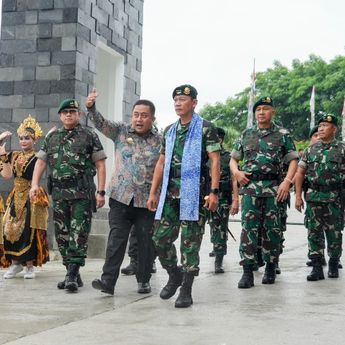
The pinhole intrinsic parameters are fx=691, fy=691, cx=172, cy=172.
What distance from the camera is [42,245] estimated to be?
729 centimetres

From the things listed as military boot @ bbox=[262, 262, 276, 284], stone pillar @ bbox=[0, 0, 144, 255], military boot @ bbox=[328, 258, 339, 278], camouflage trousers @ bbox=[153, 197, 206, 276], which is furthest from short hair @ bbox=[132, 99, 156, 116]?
stone pillar @ bbox=[0, 0, 144, 255]

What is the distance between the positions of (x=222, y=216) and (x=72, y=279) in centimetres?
251

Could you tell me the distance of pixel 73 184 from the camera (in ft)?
20.3

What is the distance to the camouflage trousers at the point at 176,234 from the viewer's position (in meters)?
5.39

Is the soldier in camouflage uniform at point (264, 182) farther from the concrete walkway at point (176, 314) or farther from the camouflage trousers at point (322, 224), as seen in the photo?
the camouflage trousers at point (322, 224)

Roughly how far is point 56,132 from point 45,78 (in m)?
3.55

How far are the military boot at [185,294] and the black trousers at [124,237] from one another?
2.24ft

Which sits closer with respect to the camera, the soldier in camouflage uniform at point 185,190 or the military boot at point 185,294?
the military boot at point 185,294

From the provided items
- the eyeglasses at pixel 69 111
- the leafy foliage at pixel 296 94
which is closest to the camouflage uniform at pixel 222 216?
the eyeglasses at pixel 69 111

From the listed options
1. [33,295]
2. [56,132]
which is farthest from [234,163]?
[33,295]

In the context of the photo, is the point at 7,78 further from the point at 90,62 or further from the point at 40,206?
the point at 40,206

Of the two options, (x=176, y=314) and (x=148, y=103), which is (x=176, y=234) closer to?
(x=176, y=314)

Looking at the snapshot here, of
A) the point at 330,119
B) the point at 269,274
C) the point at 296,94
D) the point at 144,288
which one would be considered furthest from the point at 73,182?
the point at 296,94

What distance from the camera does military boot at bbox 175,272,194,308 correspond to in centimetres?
515
